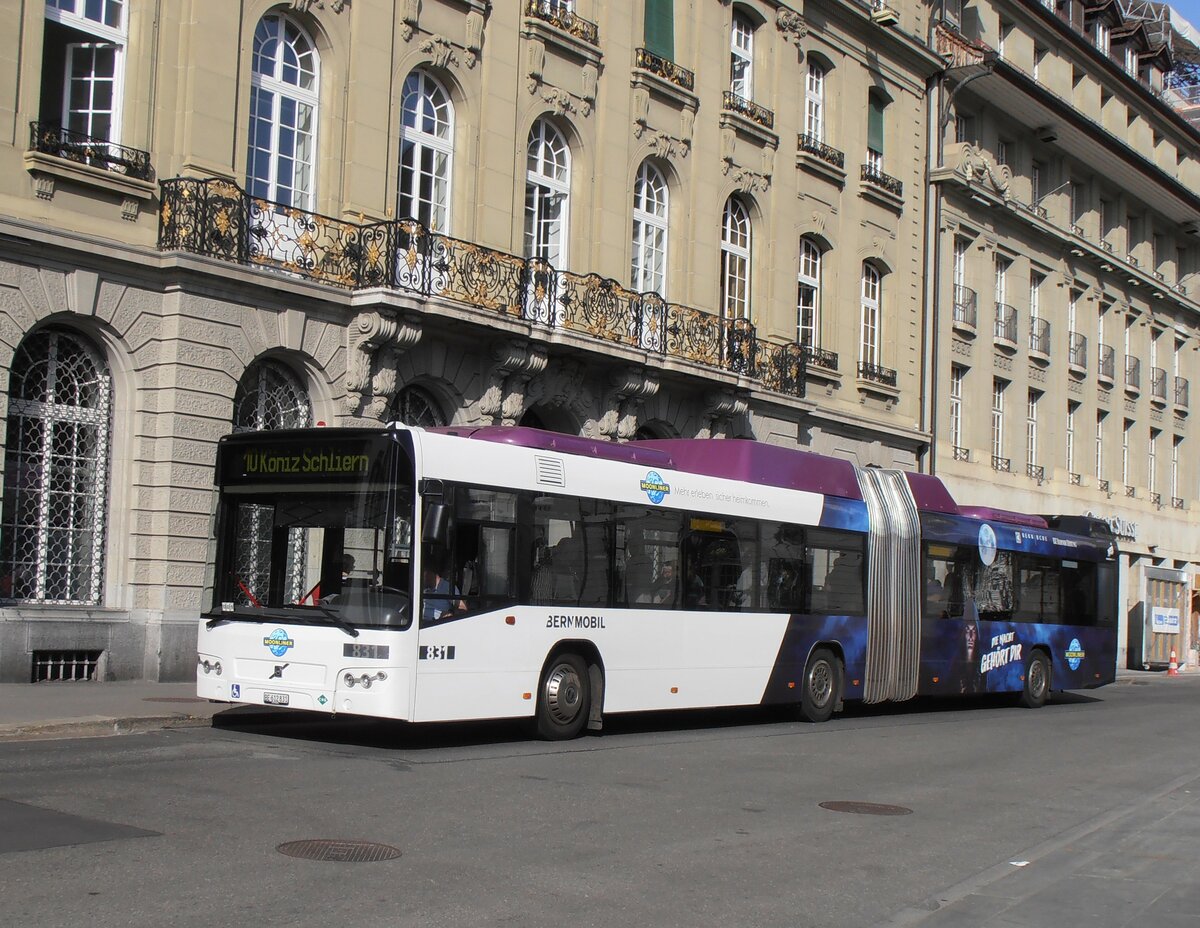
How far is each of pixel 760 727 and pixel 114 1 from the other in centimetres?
1174

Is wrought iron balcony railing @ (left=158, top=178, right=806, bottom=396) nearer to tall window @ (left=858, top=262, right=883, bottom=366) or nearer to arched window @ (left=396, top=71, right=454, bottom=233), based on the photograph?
arched window @ (left=396, top=71, right=454, bottom=233)

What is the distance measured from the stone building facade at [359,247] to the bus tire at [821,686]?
262 inches

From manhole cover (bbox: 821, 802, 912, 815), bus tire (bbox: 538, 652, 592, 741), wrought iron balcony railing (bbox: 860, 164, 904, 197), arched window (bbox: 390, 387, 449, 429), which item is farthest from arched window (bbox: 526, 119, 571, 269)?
manhole cover (bbox: 821, 802, 912, 815)

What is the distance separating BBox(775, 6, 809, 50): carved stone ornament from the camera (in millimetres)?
30469

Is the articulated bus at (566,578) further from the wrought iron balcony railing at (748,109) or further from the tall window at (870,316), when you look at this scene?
the tall window at (870,316)

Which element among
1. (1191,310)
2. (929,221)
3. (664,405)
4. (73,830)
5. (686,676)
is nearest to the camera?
(73,830)

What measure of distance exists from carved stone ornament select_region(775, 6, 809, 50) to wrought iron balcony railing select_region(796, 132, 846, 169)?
1920 mm

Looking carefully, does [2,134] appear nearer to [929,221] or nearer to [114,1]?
[114,1]

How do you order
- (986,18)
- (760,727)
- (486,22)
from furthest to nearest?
(986,18) → (486,22) → (760,727)

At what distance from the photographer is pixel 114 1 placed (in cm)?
1838

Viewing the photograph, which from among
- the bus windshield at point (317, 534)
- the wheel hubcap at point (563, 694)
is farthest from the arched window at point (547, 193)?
the bus windshield at point (317, 534)

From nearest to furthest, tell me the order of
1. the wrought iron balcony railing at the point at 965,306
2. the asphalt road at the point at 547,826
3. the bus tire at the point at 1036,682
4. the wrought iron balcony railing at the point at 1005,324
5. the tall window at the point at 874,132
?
1. the asphalt road at the point at 547,826
2. the bus tire at the point at 1036,682
3. the tall window at the point at 874,132
4. the wrought iron balcony railing at the point at 965,306
5. the wrought iron balcony railing at the point at 1005,324

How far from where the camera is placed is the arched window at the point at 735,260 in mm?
29391

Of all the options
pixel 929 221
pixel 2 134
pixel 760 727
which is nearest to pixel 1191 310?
pixel 929 221
